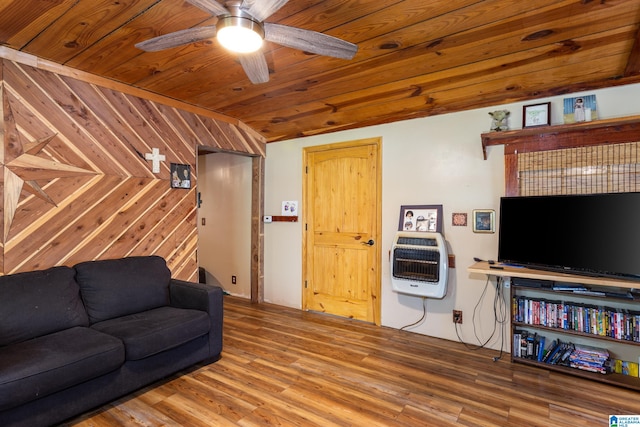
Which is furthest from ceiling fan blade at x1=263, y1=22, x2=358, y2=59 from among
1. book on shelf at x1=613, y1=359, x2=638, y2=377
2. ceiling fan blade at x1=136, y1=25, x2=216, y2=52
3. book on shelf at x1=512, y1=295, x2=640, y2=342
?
book on shelf at x1=613, y1=359, x2=638, y2=377

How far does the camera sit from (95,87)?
120 inches

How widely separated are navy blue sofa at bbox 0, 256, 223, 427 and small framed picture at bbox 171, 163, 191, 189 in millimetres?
853

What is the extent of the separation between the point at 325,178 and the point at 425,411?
2.80m

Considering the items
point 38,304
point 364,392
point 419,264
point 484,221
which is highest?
point 484,221

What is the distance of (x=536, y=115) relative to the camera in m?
2.98

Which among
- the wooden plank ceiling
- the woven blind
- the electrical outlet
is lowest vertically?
the electrical outlet

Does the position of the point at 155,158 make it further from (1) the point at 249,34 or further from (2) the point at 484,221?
(2) the point at 484,221

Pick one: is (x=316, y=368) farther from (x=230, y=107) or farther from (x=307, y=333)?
(x=230, y=107)

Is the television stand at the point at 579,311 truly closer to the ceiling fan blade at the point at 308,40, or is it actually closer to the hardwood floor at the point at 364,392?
the hardwood floor at the point at 364,392

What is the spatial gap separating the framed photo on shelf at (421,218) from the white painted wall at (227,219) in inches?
91.8

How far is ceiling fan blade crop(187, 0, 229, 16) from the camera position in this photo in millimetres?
1611

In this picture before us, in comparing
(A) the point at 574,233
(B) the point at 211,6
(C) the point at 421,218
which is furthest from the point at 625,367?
(B) the point at 211,6

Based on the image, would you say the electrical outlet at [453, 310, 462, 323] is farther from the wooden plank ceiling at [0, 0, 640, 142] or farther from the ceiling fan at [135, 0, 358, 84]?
the ceiling fan at [135, 0, 358, 84]

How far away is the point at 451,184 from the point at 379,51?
155 centimetres
